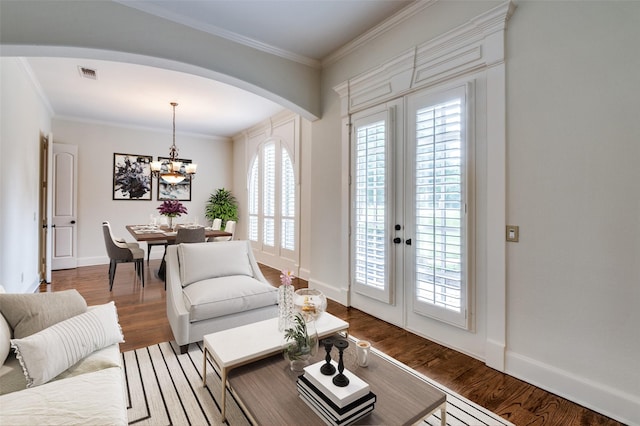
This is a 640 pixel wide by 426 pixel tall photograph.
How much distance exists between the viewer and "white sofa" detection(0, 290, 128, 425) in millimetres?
1168

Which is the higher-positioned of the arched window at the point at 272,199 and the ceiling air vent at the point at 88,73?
the ceiling air vent at the point at 88,73

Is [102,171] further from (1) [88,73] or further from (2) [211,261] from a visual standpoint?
(2) [211,261]

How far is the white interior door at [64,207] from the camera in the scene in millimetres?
5711

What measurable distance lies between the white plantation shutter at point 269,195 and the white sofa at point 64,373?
4.33 m

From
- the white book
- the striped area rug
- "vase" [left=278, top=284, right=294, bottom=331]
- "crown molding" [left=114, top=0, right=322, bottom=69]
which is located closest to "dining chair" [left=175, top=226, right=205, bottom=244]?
the striped area rug

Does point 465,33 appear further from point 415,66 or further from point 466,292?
point 466,292

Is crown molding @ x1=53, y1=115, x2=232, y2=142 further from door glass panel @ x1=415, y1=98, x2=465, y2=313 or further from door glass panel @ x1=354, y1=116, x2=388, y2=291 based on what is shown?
door glass panel @ x1=415, y1=98, x2=465, y2=313

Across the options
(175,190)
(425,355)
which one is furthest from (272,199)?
(425,355)

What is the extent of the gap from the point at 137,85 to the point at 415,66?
3.95 meters

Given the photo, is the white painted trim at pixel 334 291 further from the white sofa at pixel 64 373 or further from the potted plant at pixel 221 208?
the potted plant at pixel 221 208

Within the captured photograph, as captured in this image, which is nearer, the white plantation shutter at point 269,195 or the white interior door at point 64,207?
the white interior door at point 64,207

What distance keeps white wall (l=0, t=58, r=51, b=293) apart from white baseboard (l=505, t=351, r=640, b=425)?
187 inches

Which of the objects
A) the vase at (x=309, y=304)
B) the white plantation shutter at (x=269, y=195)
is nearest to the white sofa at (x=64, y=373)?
the vase at (x=309, y=304)

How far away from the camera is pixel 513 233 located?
7.32 ft
